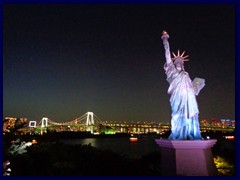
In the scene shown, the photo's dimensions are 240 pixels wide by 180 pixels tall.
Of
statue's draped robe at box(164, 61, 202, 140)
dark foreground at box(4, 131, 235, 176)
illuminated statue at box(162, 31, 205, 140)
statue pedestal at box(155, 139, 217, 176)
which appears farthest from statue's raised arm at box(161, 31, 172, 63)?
dark foreground at box(4, 131, 235, 176)

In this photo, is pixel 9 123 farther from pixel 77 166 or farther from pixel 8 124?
pixel 77 166

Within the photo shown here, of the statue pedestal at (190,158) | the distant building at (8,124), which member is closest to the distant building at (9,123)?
the distant building at (8,124)

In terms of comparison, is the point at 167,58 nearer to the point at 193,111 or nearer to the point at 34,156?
the point at 193,111

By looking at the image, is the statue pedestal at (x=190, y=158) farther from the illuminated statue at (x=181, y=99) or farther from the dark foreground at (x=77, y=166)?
the dark foreground at (x=77, y=166)

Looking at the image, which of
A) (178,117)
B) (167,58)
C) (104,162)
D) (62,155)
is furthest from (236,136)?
(62,155)

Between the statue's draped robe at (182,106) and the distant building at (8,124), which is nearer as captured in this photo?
the distant building at (8,124)

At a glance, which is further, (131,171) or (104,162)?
(104,162)

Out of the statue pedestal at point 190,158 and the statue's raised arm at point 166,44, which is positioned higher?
the statue's raised arm at point 166,44
